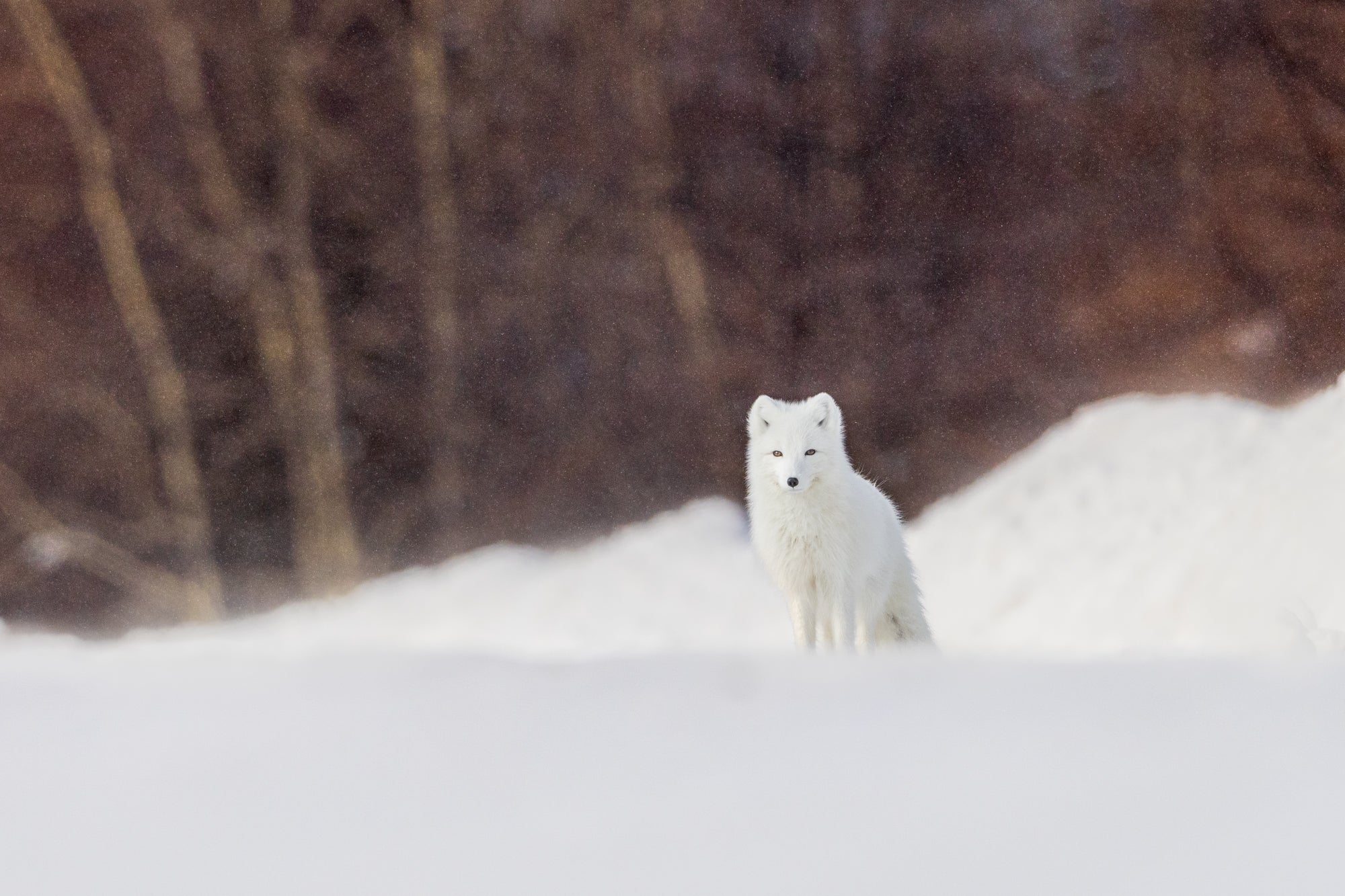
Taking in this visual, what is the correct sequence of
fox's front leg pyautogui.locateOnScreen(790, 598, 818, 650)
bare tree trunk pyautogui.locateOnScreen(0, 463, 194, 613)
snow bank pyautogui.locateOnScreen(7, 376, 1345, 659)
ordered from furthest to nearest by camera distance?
bare tree trunk pyautogui.locateOnScreen(0, 463, 194, 613), snow bank pyautogui.locateOnScreen(7, 376, 1345, 659), fox's front leg pyautogui.locateOnScreen(790, 598, 818, 650)

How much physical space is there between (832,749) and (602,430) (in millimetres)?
4037

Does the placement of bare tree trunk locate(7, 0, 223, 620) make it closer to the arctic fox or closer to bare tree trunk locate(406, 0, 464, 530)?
bare tree trunk locate(406, 0, 464, 530)

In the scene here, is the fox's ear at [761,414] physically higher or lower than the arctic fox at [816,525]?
higher

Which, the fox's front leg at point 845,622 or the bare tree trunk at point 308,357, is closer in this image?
the fox's front leg at point 845,622

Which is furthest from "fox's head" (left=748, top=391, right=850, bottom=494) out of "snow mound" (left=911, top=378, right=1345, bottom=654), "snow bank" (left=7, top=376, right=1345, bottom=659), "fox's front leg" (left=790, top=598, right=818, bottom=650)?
"snow mound" (left=911, top=378, right=1345, bottom=654)

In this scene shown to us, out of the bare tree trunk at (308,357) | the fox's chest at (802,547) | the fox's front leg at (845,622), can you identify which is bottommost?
the fox's front leg at (845,622)

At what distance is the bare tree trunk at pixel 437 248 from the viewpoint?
18.7 ft

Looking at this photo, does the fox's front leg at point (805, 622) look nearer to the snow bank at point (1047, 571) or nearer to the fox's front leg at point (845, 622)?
the fox's front leg at point (845, 622)

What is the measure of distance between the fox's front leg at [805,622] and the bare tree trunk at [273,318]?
3.14m

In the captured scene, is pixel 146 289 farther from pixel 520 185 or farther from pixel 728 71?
Result: pixel 728 71

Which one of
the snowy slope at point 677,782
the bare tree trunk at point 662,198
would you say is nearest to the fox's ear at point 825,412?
the snowy slope at point 677,782

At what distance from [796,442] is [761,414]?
0.59ft

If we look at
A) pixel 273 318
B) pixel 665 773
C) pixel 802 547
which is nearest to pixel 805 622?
pixel 802 547

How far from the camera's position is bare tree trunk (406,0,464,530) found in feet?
18.7
